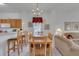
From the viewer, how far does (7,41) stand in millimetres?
4062

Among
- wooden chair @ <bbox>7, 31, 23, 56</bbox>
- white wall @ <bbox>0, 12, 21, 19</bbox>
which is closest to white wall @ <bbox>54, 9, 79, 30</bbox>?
white wall @ <bbox>0, 12, 21, 19</bbox>

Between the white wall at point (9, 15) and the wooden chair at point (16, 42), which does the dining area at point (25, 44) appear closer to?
the wooden chair at point (16, 42)

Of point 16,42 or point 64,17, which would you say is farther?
point 64,17

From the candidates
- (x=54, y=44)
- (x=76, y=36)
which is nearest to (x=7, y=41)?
(x=54, y=44)

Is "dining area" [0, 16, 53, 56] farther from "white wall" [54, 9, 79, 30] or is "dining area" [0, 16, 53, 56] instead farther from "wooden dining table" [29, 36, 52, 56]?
"white wall" [54, 9, 79, 30]

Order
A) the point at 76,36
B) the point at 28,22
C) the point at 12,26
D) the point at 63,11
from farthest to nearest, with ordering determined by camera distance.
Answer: the point at 12,26 < the point at 63,11 < the point at 76,36 < the point at 28,22

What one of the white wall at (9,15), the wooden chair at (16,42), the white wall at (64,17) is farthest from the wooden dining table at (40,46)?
the white wall at (64,17)

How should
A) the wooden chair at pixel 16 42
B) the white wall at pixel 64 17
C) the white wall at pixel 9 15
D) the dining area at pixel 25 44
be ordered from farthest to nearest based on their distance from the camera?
the white wall at pixel 64 17
the white wall at pixel 9 15
the wooden chair at pixel 16 42
the dining area at pixel 25 44

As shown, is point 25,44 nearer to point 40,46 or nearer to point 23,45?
point 23,45

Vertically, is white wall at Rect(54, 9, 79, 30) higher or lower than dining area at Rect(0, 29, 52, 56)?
higher

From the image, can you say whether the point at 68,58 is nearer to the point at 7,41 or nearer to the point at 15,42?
the point at 7,41

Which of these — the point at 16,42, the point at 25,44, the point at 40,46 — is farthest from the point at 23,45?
the point at 40,46

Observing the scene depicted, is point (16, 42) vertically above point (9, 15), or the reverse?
point (9, 15)

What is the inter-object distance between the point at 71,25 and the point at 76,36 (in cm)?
105
